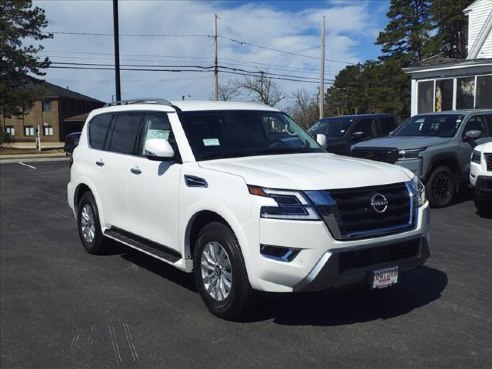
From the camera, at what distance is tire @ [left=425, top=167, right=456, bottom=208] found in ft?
33.4

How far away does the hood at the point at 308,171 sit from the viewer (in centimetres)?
424

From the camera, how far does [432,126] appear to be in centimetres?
1137

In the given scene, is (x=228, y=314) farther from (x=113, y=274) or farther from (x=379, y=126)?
(x=379, y=126)

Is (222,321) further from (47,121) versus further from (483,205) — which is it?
(47,121)

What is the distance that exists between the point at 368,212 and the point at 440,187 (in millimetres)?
6640

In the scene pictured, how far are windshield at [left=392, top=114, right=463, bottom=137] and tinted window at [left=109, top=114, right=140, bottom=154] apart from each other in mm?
6950

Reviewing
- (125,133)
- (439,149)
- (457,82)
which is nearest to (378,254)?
(125,133)

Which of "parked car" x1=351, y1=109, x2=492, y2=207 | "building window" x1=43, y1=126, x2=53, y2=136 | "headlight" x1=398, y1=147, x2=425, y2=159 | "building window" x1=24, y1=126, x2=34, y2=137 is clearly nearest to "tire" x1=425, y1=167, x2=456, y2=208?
"parked car" x1=351, y1=109, x2=492, y2=207

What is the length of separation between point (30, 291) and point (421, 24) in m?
55.9

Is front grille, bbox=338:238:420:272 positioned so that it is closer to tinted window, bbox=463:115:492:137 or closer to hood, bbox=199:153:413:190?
hood, bbox=199:153:413:190

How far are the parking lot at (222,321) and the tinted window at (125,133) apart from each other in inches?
57.6

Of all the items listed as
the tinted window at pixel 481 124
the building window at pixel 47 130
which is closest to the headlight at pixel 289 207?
the tinted window at pixel 481 124

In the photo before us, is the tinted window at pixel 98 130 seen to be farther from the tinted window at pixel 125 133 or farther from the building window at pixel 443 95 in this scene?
the building window at pixel 443 95

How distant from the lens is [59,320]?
16.1ft
